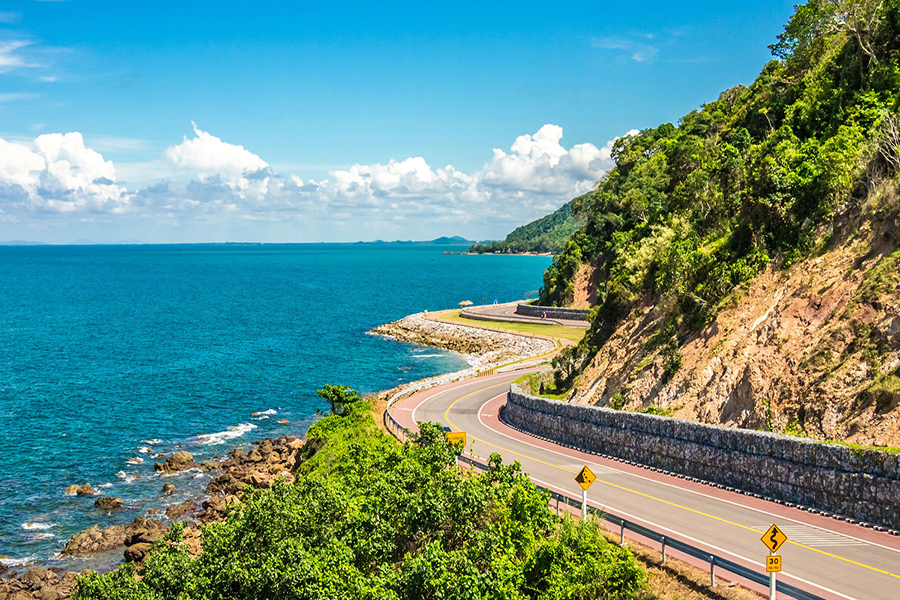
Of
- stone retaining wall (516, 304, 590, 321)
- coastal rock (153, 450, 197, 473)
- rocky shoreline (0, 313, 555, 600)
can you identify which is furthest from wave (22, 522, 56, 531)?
stone retaining wall (516, 304, 590, 321)

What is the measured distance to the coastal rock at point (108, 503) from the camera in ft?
116

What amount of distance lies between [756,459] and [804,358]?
15.5ft

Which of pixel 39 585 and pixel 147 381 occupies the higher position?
pixel 147 381

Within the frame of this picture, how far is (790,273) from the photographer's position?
97.1ft

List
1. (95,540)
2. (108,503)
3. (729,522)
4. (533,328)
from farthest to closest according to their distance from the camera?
(533,328), (108,503), (95,540), (729,522)

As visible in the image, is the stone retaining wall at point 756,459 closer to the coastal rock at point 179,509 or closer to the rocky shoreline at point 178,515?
the rocky shoreline at point 178,515

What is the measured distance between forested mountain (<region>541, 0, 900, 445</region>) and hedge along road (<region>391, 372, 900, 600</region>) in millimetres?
3464

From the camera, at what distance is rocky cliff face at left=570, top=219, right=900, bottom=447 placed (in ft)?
74.8

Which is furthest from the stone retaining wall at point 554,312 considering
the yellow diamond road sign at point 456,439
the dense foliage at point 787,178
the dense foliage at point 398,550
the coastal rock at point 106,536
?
the dense foliage at point 398,550

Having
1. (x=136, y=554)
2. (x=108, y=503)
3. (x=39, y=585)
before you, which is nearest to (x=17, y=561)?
(x=39, y=585)

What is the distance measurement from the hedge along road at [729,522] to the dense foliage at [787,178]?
743 cm

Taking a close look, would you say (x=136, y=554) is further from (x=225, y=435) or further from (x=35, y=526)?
(x=225, y=435)

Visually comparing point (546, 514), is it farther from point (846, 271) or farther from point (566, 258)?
point (566, 258)

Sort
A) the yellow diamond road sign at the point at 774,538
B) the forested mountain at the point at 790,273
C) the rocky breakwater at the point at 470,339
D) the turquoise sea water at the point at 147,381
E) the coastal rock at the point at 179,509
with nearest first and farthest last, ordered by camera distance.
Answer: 1. the yellow diamond road sign at the point at 774,538
2. the forested mountain at the point at 790,273
3. the coastal rock at the point at 179,509
4. the turquoise sea water at the point at 147,381
5. the rocky breakwater at the point at 470,339
